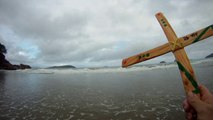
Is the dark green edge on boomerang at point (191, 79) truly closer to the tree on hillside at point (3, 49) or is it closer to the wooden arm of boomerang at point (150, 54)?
A: the wooden arm of boomerang at point (150, 54)

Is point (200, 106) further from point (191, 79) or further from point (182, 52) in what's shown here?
point (182, 52)

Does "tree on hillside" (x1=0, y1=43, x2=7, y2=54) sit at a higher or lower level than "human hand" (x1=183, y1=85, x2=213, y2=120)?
higher

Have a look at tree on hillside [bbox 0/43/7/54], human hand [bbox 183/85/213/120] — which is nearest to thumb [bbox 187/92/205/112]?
human hand [bbox 183/85/213/120]

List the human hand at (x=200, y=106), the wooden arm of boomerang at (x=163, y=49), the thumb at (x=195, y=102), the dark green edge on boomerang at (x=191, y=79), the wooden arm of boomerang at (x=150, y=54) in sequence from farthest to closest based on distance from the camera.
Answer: the wooden arm of boomerang at (x=150, y=54)
the wooden arm of boomerang at (x=163, y=49)
the dark green edge on boomerang at (x=191, y=79)
the thumb at (x=195, y=102)
the human hand at (x=200, y=106)

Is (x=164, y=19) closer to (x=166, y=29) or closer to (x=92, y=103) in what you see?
(x=166, y=29)

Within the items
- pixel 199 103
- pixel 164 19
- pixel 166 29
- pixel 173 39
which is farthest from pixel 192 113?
pixel 164 19

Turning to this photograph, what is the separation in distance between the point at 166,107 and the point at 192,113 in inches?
242

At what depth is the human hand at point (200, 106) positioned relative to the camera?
177 cm

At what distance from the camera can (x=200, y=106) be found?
6.13 ft

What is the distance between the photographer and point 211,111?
5.70 feet

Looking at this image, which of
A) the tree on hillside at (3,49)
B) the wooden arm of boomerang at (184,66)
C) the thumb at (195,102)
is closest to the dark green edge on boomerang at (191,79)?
the wooden arm of boomerang at (184,66)

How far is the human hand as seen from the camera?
1.77 m

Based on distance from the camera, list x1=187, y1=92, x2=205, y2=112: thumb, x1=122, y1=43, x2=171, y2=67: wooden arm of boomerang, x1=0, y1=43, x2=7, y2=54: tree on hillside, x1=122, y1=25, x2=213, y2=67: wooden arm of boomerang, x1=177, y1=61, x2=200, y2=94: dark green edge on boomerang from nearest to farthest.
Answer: x1=187, y1=92, x2=205, y2=112: thumb < x1=177, y1=61, x2=200, y2=94: dark green edge on boomerang < x1=122, y1=25, x2=213, y2=67: wooden arm of boomerang < x1=122, y1=43, x2=171, y2=67: wooden arm of boomerang < x1=0, y1=43, x2=7, y2=54: tree on hillside

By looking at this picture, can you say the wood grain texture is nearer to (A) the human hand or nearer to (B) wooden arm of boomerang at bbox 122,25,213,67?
(B) wooden arm of boomerang at bbox 122,25,213,67
